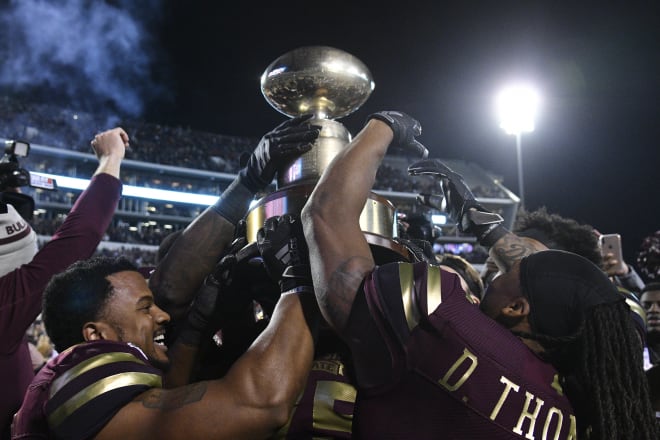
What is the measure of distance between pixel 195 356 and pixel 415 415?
101 centimetres

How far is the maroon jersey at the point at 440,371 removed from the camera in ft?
4.29

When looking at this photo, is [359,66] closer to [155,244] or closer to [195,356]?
[195,356]

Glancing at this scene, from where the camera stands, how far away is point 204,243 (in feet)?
6.91

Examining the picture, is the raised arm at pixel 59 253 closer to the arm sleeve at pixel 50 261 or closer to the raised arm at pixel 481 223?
the arm sleeve at pixel 50 261

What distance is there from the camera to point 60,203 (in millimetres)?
34688

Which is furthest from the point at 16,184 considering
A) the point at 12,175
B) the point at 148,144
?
the point at 148,144

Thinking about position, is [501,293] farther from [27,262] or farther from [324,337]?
[27,262]

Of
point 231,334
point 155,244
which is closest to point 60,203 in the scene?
point 155,244

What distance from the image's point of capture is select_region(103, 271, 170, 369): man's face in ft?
5.69

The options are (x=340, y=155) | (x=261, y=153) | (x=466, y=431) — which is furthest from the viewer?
A: (x=261, y=153)

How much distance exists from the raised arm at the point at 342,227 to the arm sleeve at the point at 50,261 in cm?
108

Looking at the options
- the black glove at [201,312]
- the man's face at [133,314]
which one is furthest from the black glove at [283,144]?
the man's face at [133,314]

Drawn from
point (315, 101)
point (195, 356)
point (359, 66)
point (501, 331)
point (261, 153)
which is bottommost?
point (195, 356)

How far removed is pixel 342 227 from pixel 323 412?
591 millimetres
